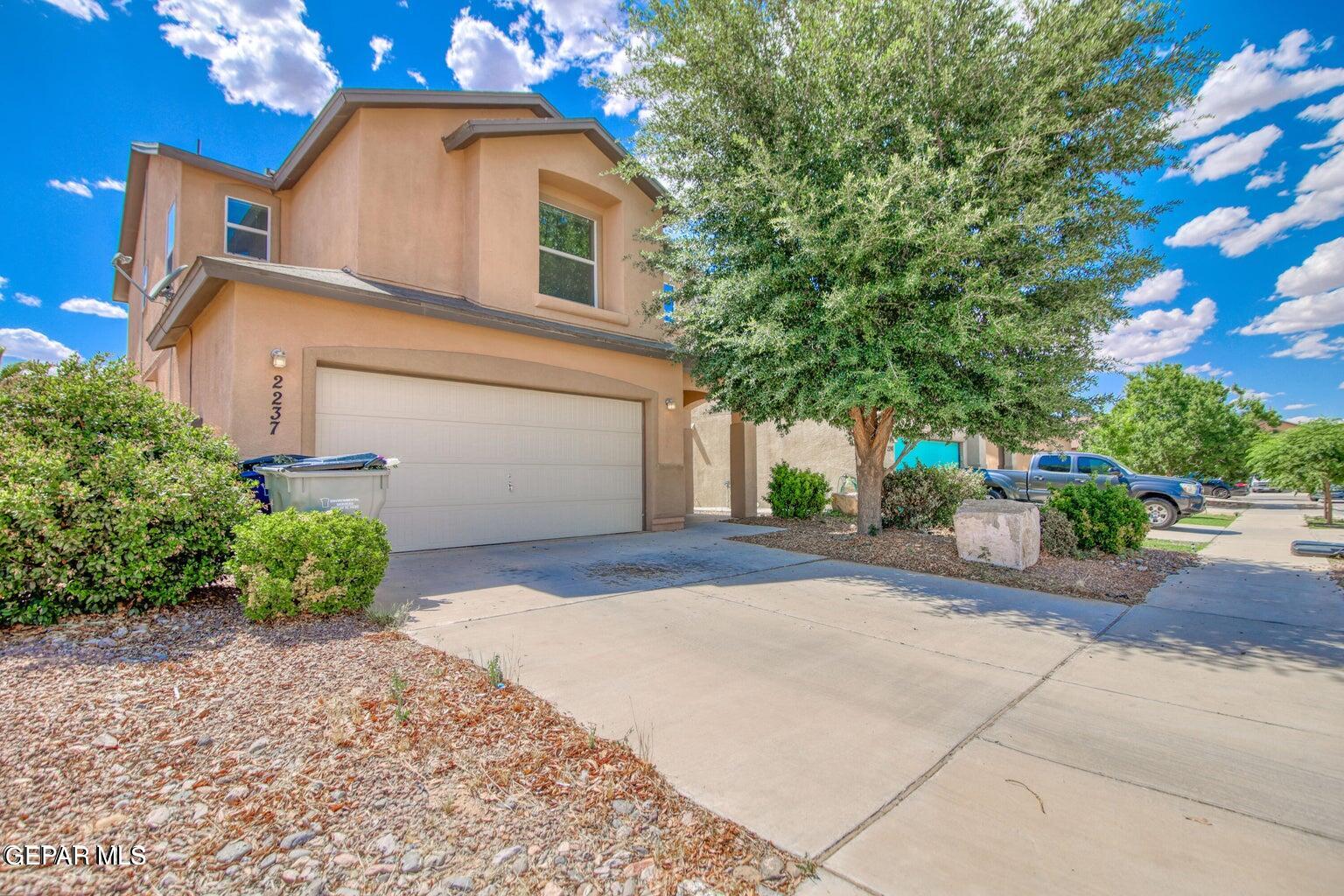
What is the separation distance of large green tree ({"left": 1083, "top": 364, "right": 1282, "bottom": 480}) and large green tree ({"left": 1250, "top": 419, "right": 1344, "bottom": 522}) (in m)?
7.16

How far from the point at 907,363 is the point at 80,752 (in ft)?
25.9

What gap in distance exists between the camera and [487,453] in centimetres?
932

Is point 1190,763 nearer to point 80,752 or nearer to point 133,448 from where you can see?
point 80,752

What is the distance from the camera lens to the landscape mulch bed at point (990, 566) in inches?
273

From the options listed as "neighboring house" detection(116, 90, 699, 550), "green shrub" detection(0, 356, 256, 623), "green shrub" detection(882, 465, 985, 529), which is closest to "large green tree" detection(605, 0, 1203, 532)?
"green shrub" detection(882, 465, 985, 529)

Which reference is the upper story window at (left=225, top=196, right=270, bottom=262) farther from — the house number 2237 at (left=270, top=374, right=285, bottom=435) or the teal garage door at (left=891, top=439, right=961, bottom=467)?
the teal garage door at (left=891, top=439, right=961, bottom=467)

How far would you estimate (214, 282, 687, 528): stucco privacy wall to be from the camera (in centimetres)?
716

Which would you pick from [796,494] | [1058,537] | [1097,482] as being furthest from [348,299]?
[1097,482]

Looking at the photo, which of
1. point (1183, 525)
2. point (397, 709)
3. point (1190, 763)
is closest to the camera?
point (1190, 763)

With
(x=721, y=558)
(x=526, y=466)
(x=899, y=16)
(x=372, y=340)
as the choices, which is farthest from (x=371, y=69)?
(x=721, y=558)

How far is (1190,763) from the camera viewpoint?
2.95 meters

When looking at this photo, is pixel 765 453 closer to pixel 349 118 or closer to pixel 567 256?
pixel 567 256

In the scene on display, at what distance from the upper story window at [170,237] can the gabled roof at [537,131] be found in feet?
20.2

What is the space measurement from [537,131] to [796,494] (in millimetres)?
8583
